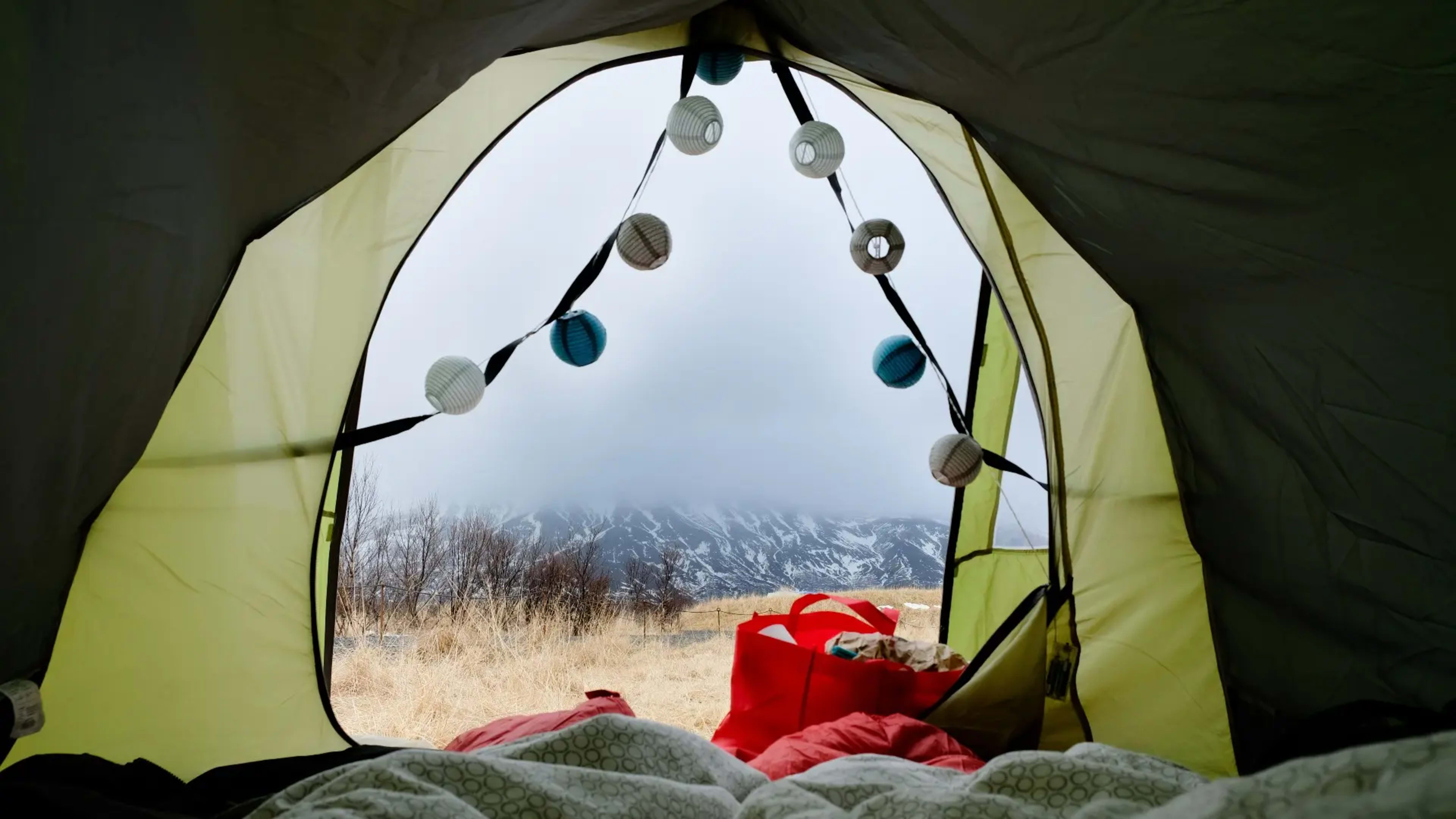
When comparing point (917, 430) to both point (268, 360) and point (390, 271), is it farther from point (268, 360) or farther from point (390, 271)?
point (268, 360)

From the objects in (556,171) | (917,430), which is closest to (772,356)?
(556,171)

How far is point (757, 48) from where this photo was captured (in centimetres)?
140

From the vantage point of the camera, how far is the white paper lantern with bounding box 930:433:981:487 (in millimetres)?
1459

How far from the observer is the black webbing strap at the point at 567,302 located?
4.06ft

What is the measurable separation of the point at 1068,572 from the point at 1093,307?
16.9 inches

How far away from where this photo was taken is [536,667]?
9.43 ft

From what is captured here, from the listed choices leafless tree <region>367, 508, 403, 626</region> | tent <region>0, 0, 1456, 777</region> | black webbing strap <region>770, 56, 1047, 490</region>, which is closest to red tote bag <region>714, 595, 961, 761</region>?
tent <region>0, 0, 1456, 777</region>

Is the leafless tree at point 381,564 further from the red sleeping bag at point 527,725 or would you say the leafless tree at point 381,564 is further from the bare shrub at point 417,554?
the red sleeping bag at point 527,725

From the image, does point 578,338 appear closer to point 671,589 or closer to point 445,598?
point 445,598

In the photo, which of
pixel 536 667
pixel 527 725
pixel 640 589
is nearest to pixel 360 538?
pixel 536 667

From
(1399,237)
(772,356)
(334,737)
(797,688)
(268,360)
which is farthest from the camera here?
(772,356)

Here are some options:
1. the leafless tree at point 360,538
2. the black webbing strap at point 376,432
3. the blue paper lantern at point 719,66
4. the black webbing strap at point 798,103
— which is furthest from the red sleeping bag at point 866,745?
the leafless tree at point 360,538

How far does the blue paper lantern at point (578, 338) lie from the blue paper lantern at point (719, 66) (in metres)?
0.52

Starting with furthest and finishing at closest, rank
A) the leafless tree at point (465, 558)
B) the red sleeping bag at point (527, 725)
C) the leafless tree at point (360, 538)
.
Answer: the leafless tree at point (465, 558) → the leafless tree at point (360, 538) → the red sleeping bag at point (527, 725)
